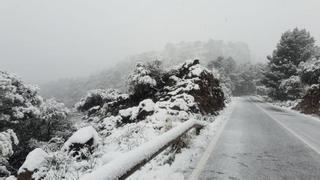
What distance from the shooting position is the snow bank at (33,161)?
699 centimetres

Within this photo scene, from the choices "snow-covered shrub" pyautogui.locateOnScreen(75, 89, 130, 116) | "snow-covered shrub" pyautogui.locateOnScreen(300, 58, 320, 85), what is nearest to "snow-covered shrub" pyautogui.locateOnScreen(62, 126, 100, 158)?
"snow-covered shrub" pyautogui.locateOnScreen(75, 89, 130, 116)

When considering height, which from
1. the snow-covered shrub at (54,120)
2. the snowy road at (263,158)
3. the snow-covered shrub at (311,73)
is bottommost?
the snow-covered shrub at (54,120)

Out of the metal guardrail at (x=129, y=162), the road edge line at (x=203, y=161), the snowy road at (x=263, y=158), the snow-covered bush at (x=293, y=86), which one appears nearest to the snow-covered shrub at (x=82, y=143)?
the metal guardrail at (x=129, y=162)

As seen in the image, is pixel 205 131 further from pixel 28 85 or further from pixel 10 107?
pixel 28 85

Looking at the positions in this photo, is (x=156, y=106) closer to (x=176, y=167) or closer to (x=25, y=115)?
(x=25, y=115)

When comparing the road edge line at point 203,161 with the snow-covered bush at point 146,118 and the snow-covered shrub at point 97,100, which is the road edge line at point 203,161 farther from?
the snow-covered shrub at point 97,100

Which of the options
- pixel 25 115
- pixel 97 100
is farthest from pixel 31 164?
pixel 97 100

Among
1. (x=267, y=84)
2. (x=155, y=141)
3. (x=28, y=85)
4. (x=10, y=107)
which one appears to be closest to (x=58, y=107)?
(x=28, y=85)

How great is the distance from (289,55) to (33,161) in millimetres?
45972

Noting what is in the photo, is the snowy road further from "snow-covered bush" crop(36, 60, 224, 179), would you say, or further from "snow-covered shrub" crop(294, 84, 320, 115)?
"snow-covered shrub" crop(294, 84, 320, 115)

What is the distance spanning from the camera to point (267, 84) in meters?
51.3

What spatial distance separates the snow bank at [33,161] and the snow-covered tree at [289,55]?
4294 centimetres

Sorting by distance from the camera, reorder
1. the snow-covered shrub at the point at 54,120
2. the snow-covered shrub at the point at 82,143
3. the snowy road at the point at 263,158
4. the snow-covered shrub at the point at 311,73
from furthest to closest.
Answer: the snow-covered shrub at the point at 311,73 → the snow-covered shrub at the point at 54,120 → the snow-covered shrub at the point at 82,143 → the snowy road at the point at 263,158

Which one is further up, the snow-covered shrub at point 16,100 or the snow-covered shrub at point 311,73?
the snow-covered shrub at point 311,73
